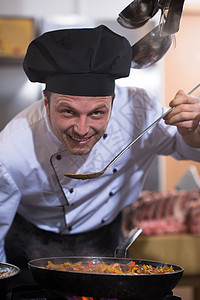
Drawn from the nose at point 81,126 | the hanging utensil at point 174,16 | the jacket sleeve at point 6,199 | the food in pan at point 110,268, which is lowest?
the food in pan at point 110,268

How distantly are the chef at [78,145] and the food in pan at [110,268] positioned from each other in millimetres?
283

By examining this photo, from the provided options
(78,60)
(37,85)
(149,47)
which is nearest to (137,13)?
(149,47)

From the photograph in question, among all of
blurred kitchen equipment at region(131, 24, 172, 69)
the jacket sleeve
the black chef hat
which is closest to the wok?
the jacket sleeve

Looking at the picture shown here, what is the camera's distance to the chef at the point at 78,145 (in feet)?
3.93

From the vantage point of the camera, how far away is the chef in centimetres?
120

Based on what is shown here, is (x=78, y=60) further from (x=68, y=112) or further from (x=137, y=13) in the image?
(x=137, y=13)

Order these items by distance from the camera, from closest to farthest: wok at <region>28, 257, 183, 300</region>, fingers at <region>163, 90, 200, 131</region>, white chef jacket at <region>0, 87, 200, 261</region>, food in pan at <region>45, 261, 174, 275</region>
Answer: wok at <region>28, 257, 183, 300</region>
food in pan at <region>45, 261, 174, 275</region>
fingers at <region>163, 90, 200, 131</region>
white chef jacket at <region>0, 87, 200, 261</region>

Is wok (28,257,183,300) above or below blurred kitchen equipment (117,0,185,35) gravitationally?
below

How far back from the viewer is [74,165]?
139 centimetres

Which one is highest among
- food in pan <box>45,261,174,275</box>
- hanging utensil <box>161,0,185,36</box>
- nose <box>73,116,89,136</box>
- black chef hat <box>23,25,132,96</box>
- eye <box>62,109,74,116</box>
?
hanging utensil <box>161,0,185,36</box>

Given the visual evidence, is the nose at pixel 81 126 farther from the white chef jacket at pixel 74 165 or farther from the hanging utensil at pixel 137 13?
the hanging utensil at pixel 137 13

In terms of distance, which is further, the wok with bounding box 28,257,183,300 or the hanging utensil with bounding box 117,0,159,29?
the hanging utensil with bounding box 117,0,159,29

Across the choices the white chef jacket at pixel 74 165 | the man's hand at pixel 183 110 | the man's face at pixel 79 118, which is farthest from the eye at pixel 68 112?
the man's hand at pixel 183 110

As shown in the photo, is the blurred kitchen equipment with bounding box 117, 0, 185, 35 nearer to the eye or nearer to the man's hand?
the man's hand
